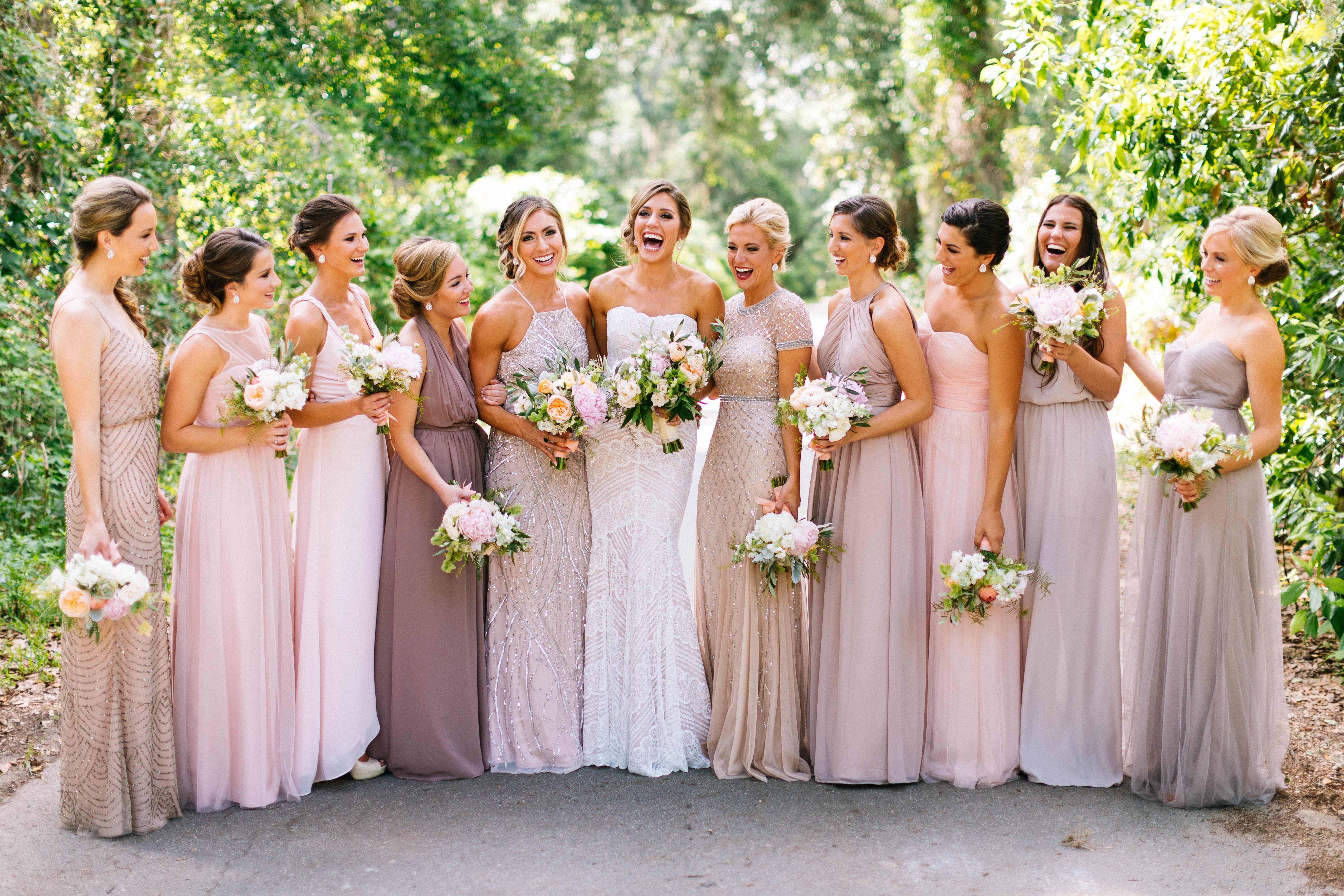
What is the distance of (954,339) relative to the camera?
4863 millimetres

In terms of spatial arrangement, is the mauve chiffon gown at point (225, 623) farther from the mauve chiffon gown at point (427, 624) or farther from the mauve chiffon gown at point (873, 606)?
the mauve chiffon gown at point (873, 606)

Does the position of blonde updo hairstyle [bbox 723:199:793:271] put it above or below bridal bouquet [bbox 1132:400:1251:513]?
above

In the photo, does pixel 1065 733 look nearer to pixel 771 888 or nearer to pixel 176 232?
pixel 771 888

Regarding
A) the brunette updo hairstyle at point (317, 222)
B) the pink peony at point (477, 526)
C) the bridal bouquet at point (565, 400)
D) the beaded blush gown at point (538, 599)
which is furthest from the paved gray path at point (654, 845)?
the brunette updo hairstyle at point (317, 222)

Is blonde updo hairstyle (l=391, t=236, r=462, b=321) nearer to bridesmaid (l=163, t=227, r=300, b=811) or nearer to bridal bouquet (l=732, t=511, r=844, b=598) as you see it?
bridesmaid (l=163, t=227, r=300, b=811)

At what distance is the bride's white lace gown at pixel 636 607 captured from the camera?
199 inches

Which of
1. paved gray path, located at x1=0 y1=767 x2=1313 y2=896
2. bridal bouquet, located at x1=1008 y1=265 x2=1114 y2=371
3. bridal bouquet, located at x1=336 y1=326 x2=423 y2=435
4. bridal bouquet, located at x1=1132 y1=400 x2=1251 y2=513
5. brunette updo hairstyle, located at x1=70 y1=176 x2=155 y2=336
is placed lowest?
paved gray path, located at x1=0 y1=767 x2=1313 y2=896

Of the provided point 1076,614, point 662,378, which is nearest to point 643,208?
point 662,378

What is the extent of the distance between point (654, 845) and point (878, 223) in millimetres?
2792

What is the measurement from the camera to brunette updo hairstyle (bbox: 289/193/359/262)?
15.9ft

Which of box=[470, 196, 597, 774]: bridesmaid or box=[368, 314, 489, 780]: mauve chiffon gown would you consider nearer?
box=[368, 314, 489, 780]: mauve chiffon gown

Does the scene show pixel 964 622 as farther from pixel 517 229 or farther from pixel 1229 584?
pixel 517 229

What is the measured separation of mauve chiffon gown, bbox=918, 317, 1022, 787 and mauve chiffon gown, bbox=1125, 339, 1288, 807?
0.61m

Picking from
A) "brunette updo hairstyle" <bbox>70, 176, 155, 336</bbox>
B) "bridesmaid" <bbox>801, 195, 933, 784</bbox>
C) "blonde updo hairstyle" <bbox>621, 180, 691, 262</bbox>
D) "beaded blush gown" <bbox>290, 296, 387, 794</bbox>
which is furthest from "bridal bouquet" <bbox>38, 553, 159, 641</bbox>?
"bridesmaid" <bbox>801, 195, 933, 784</bbox>
